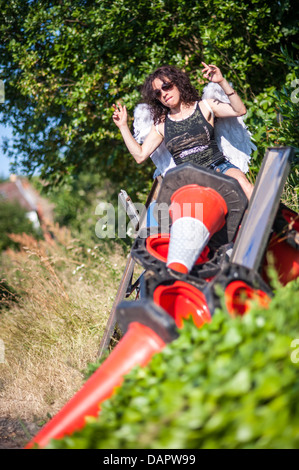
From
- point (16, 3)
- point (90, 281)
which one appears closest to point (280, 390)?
point (90, 281)

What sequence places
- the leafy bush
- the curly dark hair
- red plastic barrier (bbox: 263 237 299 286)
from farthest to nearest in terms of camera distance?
the curly dark hair, red plastic barrier (bbox: 263 237 299 286), the leafy bush

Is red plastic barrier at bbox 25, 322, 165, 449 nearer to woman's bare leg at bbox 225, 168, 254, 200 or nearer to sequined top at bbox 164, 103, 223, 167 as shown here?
woman's bare leg at bbox 225, 168, 254, 200

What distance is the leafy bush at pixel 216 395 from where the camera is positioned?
883 millimetres

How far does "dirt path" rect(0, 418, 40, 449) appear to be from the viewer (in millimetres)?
2113

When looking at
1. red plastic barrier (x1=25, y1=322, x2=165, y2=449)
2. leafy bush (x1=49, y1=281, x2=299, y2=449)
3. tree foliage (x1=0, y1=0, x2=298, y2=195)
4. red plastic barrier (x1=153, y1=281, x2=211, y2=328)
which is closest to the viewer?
leafy bush (x1=49, y1=281, x2=299, y2=449)

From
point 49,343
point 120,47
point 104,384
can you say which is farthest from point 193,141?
point 120,47

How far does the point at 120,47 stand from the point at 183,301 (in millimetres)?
3756

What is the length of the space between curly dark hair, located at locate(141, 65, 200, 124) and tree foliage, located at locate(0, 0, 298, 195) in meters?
1.15

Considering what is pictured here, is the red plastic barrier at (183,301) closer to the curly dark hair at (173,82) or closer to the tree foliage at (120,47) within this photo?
the curly dark hair at (173,82)

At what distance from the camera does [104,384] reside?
55.8 inches

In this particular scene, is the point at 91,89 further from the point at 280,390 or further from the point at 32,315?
the point at 280,390

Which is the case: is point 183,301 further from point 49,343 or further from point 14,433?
point 49,343

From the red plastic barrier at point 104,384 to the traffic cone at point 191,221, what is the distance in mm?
475

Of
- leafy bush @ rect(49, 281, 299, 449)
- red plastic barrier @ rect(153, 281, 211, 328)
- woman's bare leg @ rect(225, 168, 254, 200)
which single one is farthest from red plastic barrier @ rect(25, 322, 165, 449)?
woman's bare leg @ rect(225, 168, 254, 200)
